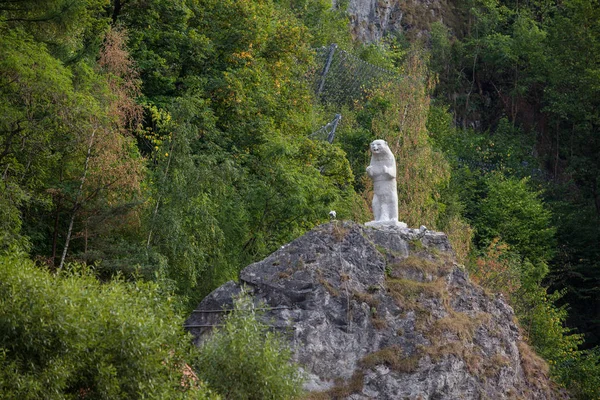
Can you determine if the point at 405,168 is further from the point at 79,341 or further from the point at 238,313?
the point at 79,341

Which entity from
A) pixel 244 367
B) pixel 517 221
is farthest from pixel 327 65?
pixel 244 367

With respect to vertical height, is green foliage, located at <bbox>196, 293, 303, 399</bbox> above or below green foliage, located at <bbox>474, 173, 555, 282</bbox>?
below

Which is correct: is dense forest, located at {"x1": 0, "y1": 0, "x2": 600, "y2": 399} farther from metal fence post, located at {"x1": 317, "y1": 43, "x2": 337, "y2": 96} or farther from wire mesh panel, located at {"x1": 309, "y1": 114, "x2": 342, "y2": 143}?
wire mesh panel, located at {"x1": 309, "y1": 114, "x2": 342, "y2": 143}

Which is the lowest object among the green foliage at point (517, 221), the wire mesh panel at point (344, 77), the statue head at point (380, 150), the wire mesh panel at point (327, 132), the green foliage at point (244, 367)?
the green foliage at point (244, 367)

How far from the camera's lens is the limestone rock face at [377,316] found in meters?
19.4

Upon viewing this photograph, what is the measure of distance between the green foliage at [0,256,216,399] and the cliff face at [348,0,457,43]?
120 feet

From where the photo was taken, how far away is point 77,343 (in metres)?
13.5

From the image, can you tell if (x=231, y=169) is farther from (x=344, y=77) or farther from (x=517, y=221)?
(x=344, y=77)

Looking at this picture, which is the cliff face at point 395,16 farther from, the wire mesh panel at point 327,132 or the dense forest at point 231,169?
the wire mesh panel at point 327,132

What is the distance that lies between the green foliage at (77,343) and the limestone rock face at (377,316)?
4.30m

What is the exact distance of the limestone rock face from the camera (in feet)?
63.7

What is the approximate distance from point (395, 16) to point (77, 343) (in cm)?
4028

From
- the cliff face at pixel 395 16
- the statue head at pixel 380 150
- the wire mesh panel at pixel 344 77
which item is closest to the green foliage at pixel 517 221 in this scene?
the wire mesh panel at pixel 344 77

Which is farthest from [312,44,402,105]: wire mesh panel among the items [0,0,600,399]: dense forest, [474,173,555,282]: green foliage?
[474,173,555,282]: green foliage
